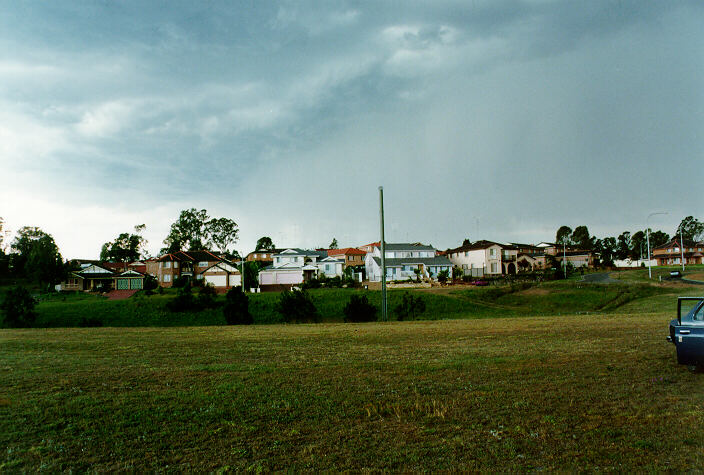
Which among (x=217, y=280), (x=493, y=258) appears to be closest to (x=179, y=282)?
(x=217, y=280)

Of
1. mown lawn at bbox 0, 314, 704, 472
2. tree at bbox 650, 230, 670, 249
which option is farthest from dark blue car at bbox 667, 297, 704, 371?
tree at bbox 650, 230, 670, 249

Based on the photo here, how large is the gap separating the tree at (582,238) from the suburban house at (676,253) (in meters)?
16.3

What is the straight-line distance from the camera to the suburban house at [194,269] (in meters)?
81.9

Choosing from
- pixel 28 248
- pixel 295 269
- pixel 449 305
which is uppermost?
pixel 28 248

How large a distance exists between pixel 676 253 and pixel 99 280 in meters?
124

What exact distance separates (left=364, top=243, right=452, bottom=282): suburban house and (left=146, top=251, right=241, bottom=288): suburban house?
23772 mm

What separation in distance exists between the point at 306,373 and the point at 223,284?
244 feet

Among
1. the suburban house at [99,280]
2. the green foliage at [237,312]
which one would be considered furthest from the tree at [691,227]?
the suburban house at [99,280]

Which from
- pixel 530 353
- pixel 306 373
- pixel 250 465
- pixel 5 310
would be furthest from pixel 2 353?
pixel 5 310

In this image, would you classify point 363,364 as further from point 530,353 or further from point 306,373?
point 530,353

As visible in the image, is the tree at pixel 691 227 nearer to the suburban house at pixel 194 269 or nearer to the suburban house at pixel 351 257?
the suburban house at pixel 351 257

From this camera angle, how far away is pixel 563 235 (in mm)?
94125

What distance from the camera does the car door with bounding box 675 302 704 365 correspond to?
31.6ft

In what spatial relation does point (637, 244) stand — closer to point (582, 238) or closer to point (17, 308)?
→ point (582, 238)
